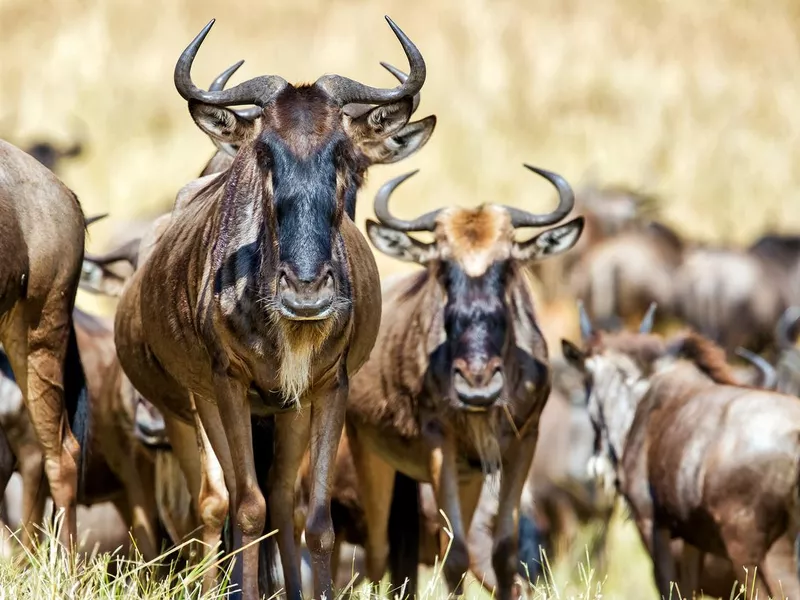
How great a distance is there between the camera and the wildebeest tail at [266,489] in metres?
6.89

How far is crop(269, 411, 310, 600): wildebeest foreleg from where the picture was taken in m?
6.68

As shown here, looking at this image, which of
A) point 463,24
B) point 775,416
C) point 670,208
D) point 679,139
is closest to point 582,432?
point 775,416

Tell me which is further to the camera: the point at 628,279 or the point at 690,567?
the point at 628,279

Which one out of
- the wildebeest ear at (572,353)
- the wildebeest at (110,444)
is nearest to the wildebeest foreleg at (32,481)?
the wildebeest at (110,444)

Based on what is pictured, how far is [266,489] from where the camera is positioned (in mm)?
7008

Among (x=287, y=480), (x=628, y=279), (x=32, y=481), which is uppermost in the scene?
(x=287, y=480)

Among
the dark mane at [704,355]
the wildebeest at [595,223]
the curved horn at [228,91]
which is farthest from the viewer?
the wildebeest at [595,223]

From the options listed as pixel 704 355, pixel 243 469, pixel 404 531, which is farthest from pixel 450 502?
pixel 704 355

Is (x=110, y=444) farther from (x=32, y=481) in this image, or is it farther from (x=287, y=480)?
(x=287, y=480)

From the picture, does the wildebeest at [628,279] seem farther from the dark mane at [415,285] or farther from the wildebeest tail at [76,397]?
the wildebeest tail at [76,397]

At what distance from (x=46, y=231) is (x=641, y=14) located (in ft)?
107

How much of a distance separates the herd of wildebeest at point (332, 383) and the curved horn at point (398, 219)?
0.07 ft

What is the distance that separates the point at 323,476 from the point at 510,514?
7.54ft

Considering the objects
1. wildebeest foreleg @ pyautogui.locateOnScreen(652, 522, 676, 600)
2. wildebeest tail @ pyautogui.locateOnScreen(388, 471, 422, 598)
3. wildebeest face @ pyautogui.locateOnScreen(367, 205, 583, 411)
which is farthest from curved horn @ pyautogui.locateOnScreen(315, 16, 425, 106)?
wildebeest tail @ pyautogui.locateOnScreen(388, 471, 422, 598)
